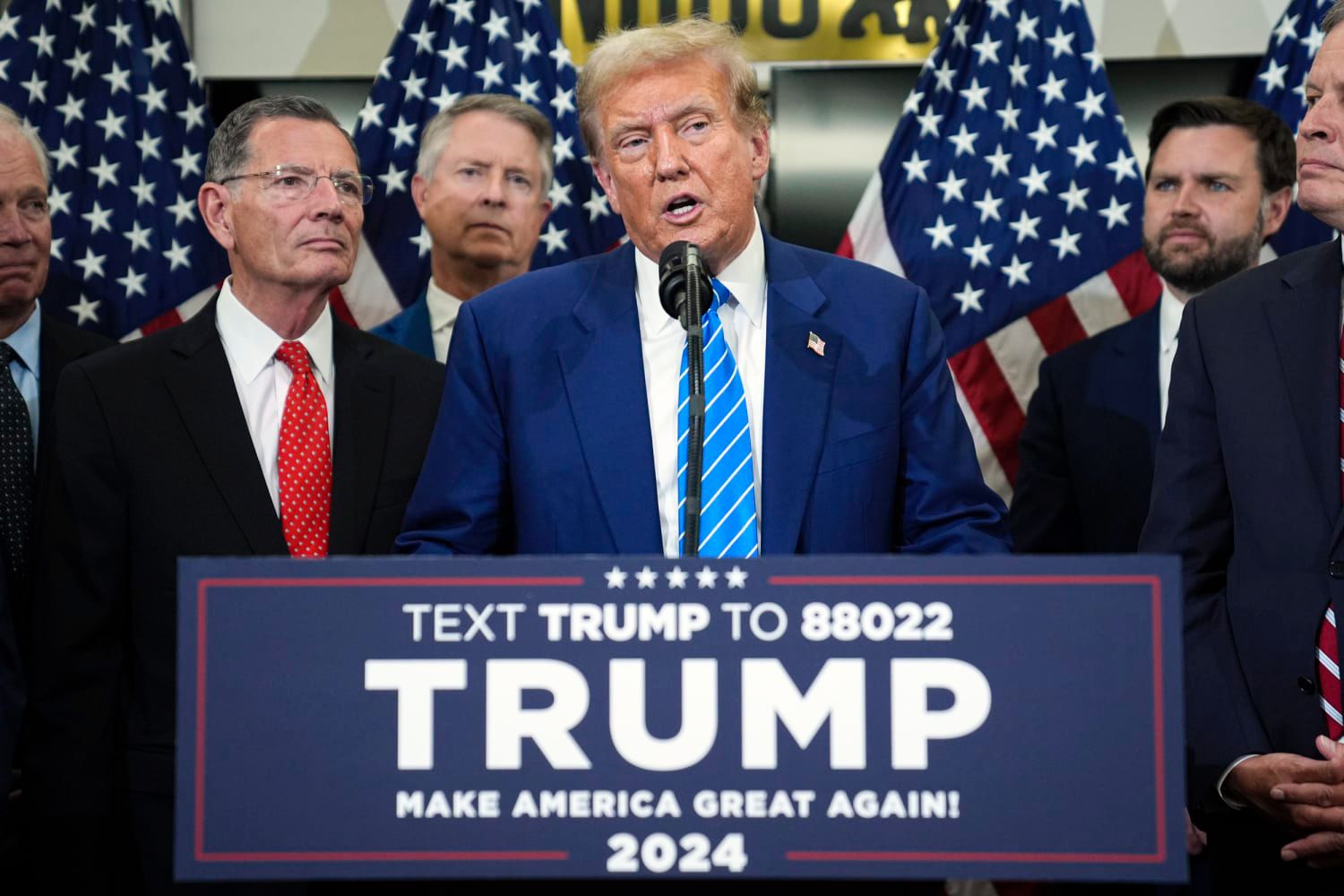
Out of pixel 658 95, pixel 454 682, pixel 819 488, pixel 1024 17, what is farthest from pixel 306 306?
pixel 1024 17

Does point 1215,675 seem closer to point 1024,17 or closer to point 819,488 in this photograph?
point 819,488

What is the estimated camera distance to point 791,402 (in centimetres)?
197

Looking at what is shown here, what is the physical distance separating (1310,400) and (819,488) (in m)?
0.74

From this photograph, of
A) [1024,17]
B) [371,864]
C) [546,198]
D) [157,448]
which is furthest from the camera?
[1024,17]

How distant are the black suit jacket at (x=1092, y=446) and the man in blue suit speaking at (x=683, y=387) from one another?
1330mm

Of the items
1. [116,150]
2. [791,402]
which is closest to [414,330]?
[116,150]

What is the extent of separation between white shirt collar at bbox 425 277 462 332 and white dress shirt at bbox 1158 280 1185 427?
1.71m

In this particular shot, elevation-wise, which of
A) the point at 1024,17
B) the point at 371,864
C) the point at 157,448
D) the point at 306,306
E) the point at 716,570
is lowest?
the point at 371,864

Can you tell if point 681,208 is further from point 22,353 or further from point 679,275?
point 22,353

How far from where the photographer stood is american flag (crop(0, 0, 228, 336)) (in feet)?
13.1

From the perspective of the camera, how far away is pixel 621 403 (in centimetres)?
198

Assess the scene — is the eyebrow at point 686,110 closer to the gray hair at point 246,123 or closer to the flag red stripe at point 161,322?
the gray hair at point 246,123

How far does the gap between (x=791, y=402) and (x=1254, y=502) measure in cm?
69

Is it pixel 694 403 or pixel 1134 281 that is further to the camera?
pixel 1134 281
